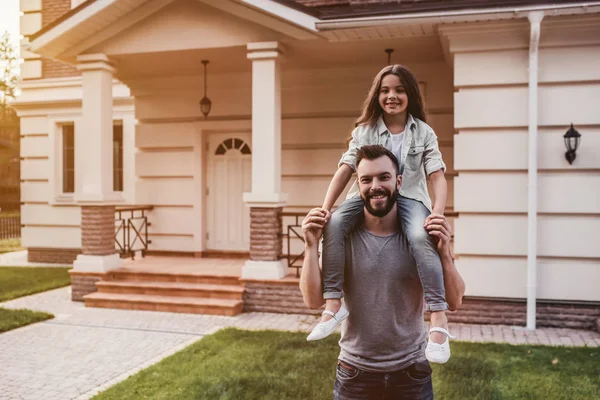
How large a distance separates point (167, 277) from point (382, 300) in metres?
7.98

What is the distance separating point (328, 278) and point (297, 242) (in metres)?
8.81

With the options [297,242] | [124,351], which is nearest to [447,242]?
[124,351]

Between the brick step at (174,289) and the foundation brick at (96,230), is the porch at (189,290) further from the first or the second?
the foundation brick at (96,230)

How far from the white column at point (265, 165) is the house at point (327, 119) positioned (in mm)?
23

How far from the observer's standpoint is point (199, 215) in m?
12.2

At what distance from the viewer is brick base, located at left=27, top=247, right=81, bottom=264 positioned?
14917mm

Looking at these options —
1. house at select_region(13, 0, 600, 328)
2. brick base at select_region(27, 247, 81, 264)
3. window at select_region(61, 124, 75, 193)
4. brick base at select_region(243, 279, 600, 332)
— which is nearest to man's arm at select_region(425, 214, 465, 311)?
house at select_region(13, 0, 600, 328)

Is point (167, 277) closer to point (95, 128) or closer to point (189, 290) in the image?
point (189, 290)

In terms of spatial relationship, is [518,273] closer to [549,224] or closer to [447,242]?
[549,224]

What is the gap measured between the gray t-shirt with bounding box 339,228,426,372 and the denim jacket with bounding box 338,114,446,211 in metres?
0.36

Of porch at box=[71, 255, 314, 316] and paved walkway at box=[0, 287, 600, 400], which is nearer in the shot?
paved walkway at box=[0, 287, 600, 400]

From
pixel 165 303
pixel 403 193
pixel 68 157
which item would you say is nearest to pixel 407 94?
pixel 403 193

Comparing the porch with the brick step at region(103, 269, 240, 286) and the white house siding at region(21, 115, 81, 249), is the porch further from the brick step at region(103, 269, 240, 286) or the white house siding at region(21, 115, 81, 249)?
the white house siding at region(21, 115, 81, 249)

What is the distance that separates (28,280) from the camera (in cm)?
1216
